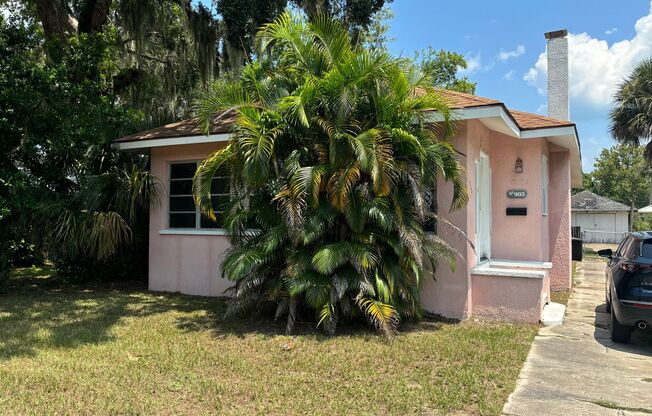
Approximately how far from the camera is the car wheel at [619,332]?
636 centimetres

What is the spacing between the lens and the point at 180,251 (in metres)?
10.1

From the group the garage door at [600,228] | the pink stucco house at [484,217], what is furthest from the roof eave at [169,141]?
the garage door at [600,228]

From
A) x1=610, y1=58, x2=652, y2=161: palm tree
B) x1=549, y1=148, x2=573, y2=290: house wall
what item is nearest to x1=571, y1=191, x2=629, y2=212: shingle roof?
x1=610, y1=58, x2=652, y2=161: palm tree

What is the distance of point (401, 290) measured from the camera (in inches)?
266

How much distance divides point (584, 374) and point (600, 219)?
3951 centimetres

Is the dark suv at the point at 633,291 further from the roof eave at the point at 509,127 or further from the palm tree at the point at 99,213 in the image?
the palm tree at the point at 99,213

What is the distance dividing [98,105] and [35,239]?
309cm

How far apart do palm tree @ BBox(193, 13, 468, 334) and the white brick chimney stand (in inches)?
249

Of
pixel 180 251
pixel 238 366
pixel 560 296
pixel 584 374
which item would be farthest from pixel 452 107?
pixel 180 251

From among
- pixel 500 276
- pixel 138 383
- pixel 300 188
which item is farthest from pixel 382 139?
pixel 138 383

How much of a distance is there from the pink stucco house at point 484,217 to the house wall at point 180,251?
21mm

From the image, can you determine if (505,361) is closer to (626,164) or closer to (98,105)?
(98,105)

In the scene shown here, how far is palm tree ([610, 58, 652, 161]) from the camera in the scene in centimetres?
2233

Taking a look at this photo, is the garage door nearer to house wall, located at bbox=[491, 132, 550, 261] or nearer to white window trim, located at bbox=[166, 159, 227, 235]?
house wall, located at bbox=[491, 132, 550, 261]
